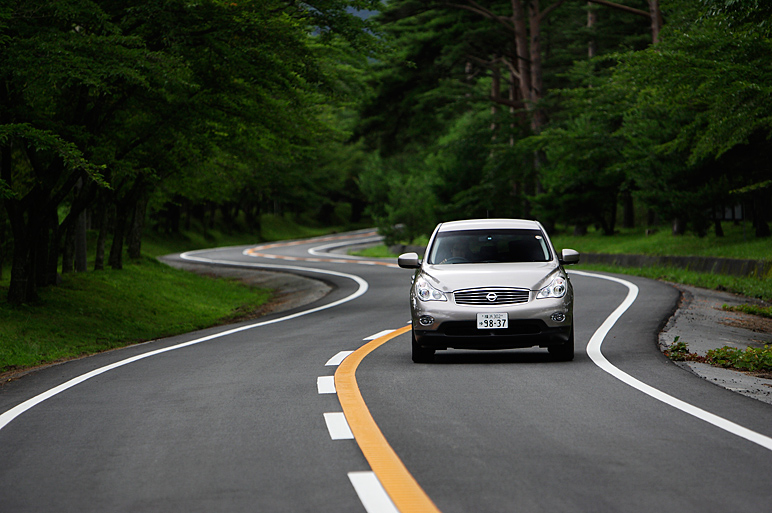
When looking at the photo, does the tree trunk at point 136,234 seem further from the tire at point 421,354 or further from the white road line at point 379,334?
the tire at point 421,354

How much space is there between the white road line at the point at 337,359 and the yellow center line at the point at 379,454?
89 centimetres

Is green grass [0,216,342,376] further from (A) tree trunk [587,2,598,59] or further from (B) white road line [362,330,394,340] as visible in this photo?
(A) tree trunk [587,2,598,59]

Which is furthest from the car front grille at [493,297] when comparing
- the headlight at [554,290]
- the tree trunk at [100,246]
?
the tree trunk at [100,246]

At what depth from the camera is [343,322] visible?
17688mm

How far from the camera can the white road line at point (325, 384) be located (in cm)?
902

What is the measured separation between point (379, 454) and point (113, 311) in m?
15.6

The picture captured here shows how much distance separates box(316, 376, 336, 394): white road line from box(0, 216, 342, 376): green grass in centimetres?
515

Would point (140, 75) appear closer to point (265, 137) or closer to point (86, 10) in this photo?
point (86, 10)

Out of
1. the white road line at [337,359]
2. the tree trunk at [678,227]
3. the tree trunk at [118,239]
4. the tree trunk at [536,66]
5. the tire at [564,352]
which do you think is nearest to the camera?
the tire at [564,352]

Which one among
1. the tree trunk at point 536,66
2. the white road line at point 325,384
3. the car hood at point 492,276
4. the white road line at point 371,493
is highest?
the tree trunk at point 536,66

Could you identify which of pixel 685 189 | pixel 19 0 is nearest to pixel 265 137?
pixel 19 0

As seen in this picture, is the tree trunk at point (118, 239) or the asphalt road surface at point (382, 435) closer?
the asphalt road surface at point (382, 435)

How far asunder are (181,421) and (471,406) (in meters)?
2.34

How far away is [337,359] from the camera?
11.6m
